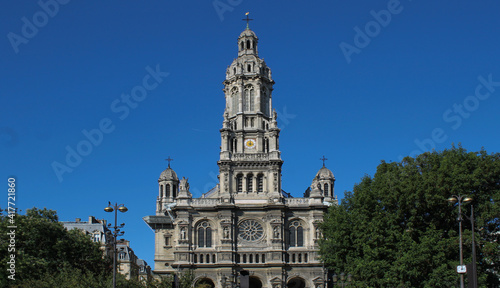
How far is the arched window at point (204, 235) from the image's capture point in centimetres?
7900

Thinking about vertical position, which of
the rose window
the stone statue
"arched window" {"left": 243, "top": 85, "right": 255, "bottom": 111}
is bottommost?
the rose window

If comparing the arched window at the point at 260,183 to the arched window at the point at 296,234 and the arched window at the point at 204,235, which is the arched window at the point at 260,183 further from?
the arched window at the point at 204,235

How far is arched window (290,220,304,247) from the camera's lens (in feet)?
260

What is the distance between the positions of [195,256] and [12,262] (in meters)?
26.6

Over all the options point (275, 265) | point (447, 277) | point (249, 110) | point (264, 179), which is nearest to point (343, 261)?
point (447, 277)

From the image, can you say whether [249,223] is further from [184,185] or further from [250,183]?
[184,185]

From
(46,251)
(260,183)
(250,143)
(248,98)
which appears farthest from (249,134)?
(46,251)

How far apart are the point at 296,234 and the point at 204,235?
12.0 metres

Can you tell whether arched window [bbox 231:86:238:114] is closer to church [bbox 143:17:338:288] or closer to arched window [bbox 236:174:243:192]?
church [bbox 143:17:338:288]

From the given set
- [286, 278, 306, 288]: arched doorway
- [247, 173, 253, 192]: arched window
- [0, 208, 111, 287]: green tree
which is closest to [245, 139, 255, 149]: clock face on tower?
[247, 173, 253, 192]: arched window

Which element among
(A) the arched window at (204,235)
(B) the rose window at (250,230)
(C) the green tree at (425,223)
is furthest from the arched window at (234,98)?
(C) the green tree at (425,223)

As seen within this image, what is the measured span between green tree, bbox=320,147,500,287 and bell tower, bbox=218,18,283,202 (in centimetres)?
2664

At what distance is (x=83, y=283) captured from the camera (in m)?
48.1

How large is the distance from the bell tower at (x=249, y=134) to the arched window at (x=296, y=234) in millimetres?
4422
